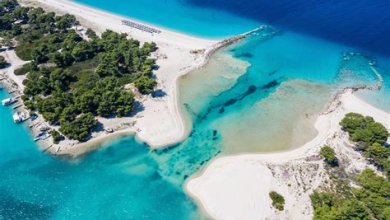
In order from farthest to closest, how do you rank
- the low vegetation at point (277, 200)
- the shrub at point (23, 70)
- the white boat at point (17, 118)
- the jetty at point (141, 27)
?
the jetty at point (141, 27)
the shrub at point (23, 70)
the white boat at point (17, 118)
the low vegetation at point (277, 200)

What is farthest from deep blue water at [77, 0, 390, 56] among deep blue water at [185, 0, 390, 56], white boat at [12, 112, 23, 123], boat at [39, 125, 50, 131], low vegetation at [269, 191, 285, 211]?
low vegetation at [269, 191, 285, 211]

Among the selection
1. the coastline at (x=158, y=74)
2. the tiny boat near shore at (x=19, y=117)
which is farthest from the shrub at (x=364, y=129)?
the tiny boat near shore at (x=19, y=117)

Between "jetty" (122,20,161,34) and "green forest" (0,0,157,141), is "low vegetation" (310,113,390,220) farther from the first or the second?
"jetty" (122,20,161,34)

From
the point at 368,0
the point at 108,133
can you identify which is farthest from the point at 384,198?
the point at 368,0

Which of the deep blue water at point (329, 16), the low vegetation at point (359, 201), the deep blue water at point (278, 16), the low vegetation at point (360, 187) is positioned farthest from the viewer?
the deep blue water at point (278, 16)

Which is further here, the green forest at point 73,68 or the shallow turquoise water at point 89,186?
the green forest at point 73,68

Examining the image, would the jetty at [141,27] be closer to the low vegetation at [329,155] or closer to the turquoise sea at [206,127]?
the turquoise sea at [206,127]

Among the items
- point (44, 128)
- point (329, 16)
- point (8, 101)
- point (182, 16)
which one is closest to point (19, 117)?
point (44, 128)
